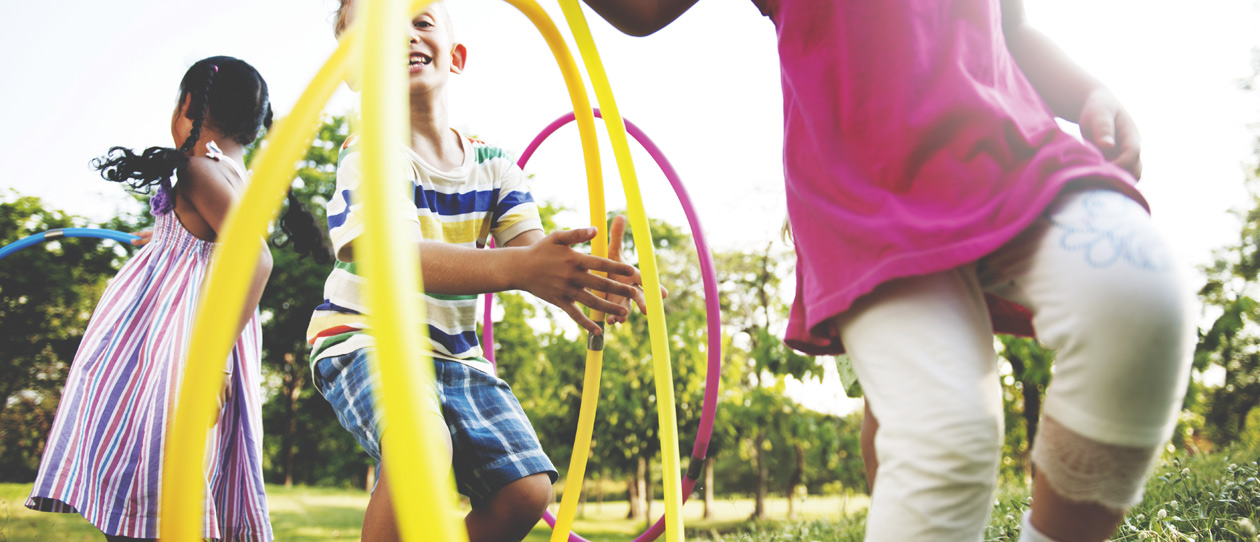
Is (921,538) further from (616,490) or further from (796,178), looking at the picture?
(616,490)

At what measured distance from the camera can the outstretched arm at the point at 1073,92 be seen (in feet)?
4.00

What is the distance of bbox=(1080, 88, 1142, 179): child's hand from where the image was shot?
1.20 metres

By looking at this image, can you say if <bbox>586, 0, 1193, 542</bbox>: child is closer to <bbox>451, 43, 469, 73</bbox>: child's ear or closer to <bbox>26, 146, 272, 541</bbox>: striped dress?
<bbox>451, 43, 469, 73</bbox>: child's ear

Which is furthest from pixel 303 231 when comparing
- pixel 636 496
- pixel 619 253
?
pixel 636 496

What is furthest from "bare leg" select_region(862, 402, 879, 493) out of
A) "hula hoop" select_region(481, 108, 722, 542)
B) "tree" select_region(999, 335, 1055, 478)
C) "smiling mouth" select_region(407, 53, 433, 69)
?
"tree" select_region(999, 335, 1055, 478)

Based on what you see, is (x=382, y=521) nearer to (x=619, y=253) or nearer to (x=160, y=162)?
(x=619, y=253)

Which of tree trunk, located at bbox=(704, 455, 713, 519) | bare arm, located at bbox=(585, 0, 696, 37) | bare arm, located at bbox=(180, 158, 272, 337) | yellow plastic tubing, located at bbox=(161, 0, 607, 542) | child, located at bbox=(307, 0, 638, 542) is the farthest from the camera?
tree trunk, located at bbox=(704, 455, 713, 519)

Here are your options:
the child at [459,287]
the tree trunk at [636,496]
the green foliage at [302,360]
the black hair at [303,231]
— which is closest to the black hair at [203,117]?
the black hair at [303,231]

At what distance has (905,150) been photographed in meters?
1.09

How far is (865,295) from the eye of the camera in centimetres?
109

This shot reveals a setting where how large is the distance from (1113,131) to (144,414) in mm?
2877

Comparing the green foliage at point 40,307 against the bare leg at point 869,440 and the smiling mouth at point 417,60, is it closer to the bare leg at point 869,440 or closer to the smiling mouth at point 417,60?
the smiling mouth at point 417,60

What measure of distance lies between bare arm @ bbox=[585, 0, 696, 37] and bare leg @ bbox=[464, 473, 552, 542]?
4.07 feet

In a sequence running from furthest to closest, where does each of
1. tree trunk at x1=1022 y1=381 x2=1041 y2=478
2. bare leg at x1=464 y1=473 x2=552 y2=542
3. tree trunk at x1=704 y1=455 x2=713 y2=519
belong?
1. tree trunk at x1=704 y1=455 x2=713 y2=519
2. tree trunk at x1=1022 y1=381 x2=1041 y2=478
3. bare leg at x1=464 y1=473 x2=552 y2=542
